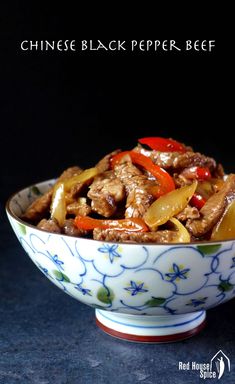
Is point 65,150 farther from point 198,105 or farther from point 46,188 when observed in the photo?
point 46,188

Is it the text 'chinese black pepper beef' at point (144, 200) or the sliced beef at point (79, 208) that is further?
the sliced beef at point (79, 208)

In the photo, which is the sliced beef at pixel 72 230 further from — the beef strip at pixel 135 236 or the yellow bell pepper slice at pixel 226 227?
the yellow bell pepper slice at pixel 226 227

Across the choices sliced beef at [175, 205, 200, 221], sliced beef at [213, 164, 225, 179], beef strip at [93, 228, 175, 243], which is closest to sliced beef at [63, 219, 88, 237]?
beef strip at [93, 228, 175, 243]

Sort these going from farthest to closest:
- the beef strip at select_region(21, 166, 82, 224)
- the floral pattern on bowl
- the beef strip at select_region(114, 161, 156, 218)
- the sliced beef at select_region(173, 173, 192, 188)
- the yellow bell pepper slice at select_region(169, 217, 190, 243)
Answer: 1. the beef strip at select_region(21, 166, 82, 224)
2. the sliced beef at select_region(173, 173, 192, 188)
3. the beef strip at select_region(114, 161, 156, 218)
4. the yellow bell pepper slice at select_region(169, 217, 190, 243)
5. the floral pattern on bowl

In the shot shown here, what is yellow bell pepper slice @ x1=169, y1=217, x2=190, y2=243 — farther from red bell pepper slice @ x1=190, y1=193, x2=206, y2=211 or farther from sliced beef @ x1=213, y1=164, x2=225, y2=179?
sliced beef @ x1=213, y1=164, x2=225, y2=179

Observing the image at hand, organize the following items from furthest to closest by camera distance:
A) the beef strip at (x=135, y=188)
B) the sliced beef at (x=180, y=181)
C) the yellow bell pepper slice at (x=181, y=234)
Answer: the sliced beef at (x=180, y=181)
the beef strip at (x=135, y=188)
the yellow bell pepper slice at (x=181, y=234)

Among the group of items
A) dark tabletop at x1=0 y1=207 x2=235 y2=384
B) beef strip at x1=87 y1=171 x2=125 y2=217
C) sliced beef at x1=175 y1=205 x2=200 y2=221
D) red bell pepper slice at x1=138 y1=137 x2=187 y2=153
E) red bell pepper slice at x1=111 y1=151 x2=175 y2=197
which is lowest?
dark tabletop at x1=0 y1=207 x2=235 y2=384

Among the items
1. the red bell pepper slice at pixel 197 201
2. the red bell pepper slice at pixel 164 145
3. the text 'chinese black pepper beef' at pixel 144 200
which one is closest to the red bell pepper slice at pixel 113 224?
the text 'chinese black pepper beef' at pixel 144 200

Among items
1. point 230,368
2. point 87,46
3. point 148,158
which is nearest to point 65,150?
point 87,46
